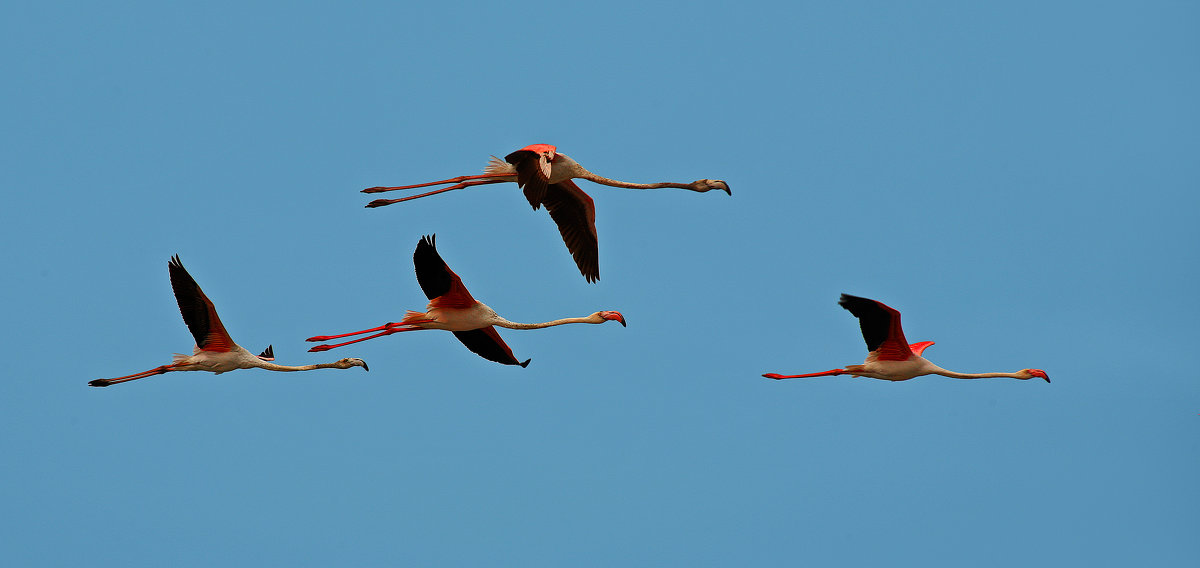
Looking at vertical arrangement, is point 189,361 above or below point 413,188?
below

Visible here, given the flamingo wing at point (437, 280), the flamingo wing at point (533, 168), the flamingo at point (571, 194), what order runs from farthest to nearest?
the flamingo at point (571, 194) < the flamingo wing at point (437, 280) < the flamingo wing at point (533, 168)

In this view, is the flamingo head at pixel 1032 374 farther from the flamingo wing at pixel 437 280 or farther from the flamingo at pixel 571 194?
the flamingo wing at pixel 437 280

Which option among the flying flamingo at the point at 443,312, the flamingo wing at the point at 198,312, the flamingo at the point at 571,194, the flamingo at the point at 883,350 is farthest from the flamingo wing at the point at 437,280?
the flamingo at the point at 883,350

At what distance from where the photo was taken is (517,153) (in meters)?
24.0

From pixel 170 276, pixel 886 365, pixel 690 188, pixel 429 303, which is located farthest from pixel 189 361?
pixel 886 365

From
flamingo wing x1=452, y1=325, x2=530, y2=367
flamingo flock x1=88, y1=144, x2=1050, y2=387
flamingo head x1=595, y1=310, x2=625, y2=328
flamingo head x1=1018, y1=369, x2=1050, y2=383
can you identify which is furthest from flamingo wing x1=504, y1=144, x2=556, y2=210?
flamingo head x1=1018, y1=369, x2=1050, y2=383

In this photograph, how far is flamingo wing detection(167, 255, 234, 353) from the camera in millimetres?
25641

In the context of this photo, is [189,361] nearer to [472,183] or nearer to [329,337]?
[329,337]

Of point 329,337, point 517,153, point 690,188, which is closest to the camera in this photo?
point 517,153

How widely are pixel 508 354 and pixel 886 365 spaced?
5.87 metres

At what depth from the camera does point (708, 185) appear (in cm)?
2706

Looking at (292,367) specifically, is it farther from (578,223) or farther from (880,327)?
(880,327)

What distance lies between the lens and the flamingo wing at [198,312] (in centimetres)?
2564

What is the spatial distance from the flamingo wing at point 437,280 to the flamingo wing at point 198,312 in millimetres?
3021
